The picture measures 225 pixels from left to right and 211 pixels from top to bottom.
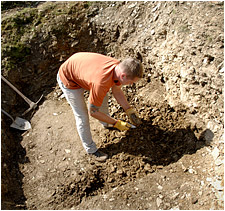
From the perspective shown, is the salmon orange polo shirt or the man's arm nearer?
the salmon orange polo shirt

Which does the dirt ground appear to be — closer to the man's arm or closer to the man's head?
the man's arm

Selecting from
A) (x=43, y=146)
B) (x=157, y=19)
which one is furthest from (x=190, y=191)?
(x=157, y=19)

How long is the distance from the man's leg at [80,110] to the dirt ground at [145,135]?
291mm

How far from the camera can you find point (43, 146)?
3461 millimetres

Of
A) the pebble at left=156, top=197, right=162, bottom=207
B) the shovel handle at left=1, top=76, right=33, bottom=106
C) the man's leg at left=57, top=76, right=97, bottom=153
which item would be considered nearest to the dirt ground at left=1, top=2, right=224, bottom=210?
the pebble at left=156, top=197, right=162, bottom=207

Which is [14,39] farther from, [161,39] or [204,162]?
[204,162]

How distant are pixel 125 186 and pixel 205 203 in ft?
3.01

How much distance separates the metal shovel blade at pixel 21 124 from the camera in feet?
12.5

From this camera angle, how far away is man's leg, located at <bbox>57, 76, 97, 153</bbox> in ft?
9.04

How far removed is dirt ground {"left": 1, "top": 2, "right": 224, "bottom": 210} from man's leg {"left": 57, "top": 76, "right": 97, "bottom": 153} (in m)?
0.29

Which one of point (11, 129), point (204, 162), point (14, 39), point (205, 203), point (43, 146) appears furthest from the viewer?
Answer: point (14, 39)

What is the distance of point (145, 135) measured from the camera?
3.24 metres

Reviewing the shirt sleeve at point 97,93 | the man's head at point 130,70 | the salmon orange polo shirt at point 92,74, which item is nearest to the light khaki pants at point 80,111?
the salmon orange polo shirt at point 92,74

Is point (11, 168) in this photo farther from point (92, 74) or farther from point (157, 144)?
point (157, 144)
